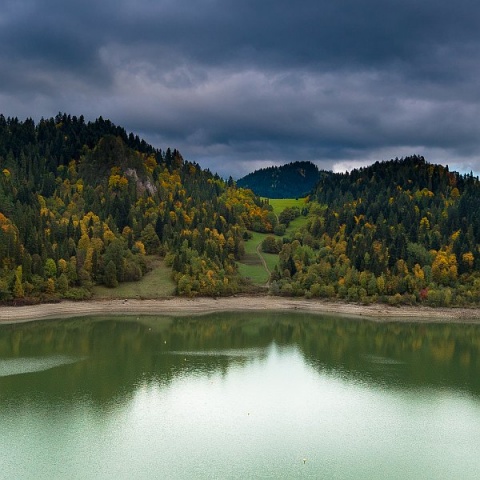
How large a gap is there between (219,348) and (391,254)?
209 feet

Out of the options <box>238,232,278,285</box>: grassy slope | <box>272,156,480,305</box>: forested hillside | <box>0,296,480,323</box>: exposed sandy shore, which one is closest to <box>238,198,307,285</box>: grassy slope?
<box>238,232,278,285</box>: grassy slope

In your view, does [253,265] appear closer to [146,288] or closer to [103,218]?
[146,288]

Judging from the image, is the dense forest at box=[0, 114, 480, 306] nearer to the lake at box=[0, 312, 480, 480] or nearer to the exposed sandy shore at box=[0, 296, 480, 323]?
the exposed sandy shore at box=[0, 296, 480, 323]

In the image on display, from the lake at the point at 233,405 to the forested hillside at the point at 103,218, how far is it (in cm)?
2090

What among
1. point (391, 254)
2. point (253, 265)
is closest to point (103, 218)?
point (253, 265)

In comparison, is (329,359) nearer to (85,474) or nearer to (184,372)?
(184,372)

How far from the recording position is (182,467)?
35.4m

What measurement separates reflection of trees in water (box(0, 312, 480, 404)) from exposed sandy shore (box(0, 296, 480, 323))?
213 inches

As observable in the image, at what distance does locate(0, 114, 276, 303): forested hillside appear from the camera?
4210 inches

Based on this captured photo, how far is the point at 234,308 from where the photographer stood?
114 m

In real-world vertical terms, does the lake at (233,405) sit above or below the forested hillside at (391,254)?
below

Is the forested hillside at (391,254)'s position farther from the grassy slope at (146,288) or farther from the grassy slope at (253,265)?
the grassy slope at (146,288)

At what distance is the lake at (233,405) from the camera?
36375 mm

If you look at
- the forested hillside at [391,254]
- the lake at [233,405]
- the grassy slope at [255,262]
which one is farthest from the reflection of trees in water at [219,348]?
the grassy slope at [255,262]
